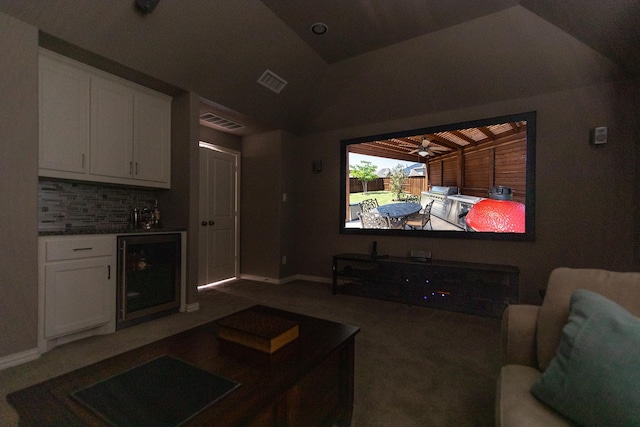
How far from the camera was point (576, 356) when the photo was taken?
90cm

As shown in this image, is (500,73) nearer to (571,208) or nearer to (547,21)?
(547,21)

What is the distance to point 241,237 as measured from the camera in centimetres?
486

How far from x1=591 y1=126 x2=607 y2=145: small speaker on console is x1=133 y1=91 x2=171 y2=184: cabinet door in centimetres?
435

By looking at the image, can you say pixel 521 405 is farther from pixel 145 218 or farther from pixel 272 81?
pixel 272 81

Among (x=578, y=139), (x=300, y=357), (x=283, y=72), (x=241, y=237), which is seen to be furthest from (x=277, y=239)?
(x=578, y=139)

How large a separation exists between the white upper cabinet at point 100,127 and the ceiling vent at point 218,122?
0.71 meters

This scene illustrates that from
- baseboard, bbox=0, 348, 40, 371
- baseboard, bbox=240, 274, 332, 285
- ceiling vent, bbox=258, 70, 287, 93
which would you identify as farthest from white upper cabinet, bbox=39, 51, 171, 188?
baseboard, bbox=240, 274, 332, 285

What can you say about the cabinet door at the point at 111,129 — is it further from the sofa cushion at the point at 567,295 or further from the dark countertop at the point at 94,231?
the sofa cushion at the point at 567,295

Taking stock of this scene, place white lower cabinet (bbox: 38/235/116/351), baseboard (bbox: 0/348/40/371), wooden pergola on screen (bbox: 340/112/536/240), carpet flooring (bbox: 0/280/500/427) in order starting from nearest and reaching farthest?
1. carpet flooring (bbox: 0/280/500/427)
2. baseboard (bbox: 0/348/40/371)
3. white lower cabinet (bbox: 38/235/116/351)
4. wooden pergola on screen (bbox: 340/112/536/240)

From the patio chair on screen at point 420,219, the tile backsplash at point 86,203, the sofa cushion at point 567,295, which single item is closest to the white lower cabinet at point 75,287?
the tile backsplash at point 86,203

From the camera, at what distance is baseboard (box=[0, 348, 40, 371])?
1949 mm

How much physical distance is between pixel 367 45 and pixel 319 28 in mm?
586

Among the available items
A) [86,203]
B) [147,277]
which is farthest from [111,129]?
[147,277]

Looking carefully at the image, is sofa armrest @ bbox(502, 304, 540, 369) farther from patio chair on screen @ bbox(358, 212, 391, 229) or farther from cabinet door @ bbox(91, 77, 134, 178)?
cabinet door @ bbox(91, 77, 134, 178)
